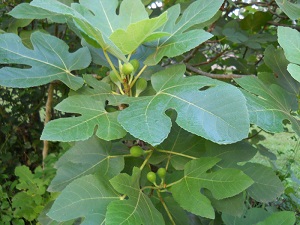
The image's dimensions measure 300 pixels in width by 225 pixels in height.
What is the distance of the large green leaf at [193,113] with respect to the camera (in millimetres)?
832

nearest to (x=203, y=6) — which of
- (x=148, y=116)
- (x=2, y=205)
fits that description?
(x=148, y=116)

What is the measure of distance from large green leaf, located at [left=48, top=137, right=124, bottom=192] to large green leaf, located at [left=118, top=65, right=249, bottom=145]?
0.25 meters

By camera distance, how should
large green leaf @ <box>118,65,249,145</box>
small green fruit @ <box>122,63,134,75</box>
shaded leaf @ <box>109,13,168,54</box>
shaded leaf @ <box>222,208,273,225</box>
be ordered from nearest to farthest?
1. large green leaf @ <box>118,65,249,145</box>
2. shaded leaf @ <box>109,13,168,54</box>
3. small green fruit @ <box>122,63,134,75</box>
4. shaded leaf @ <box>222,208,273,225</box>

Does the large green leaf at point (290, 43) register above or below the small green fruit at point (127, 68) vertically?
above

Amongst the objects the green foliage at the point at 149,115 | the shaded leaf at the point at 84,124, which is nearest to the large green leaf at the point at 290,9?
the green foliage at the point at 149,115

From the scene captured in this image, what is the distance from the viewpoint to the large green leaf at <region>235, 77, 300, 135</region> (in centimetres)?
97

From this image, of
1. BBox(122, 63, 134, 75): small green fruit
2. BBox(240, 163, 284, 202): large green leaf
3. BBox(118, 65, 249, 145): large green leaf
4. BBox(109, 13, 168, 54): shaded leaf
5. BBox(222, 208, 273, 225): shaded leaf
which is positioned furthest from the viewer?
BBox(222, 208, 273, 225): shaded leaf

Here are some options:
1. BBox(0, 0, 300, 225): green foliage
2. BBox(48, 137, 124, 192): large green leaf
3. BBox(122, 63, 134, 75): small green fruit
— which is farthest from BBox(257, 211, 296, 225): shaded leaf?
BBox(122, 63, 134, 75): small green fruit

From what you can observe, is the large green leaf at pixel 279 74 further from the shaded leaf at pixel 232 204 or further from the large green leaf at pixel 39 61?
the large green leaf at pixel 39 61

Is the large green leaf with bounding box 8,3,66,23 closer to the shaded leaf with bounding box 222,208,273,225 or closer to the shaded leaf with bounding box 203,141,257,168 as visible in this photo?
the shaded leaf with bounding box 203,141,257,168

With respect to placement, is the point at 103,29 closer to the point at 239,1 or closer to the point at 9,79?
the point at 9,79

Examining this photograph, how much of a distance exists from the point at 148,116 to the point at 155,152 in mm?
354

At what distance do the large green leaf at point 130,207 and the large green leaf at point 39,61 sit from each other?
293 millimetres

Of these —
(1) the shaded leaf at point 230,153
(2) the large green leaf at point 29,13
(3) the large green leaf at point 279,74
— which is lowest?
(1) the shaded leaf at point 230,153
